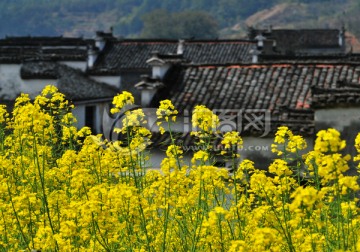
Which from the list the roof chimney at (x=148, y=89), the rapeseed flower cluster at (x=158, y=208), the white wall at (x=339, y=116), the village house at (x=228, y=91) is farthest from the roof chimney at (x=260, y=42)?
the rapeseed flower cluster at (x=158, y=208)

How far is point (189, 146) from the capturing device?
17.5 meters

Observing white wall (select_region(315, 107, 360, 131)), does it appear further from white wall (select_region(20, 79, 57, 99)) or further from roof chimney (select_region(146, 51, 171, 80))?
white wall (select_region(20, 79, 57, 99))

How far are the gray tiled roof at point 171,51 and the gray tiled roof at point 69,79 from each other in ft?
27.0

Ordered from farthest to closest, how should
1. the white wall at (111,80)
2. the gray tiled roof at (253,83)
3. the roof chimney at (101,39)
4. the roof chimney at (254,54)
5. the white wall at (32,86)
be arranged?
the roof chimney at (101,39)
the roof chimney at (254,54)
the white wall at (111,80)
the white wall at (32,86)
the gray tiled roof at (253,83)

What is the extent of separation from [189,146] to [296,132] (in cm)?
458

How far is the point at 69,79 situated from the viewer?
3023 cm

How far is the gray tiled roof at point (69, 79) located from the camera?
26.5 m

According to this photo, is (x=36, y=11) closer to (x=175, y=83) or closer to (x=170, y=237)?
(x=175, y=83)

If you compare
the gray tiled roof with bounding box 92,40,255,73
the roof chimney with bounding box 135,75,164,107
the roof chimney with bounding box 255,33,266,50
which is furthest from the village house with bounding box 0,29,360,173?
the roof chimney with bounding box 255,33,266,50

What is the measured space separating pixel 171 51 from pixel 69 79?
12.5 metres

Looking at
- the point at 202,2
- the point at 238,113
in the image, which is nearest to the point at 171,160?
the point at 238,113

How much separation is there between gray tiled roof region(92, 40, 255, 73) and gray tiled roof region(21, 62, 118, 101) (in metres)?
8.23

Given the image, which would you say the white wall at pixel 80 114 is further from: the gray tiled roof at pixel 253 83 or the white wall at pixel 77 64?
the white wall at pixel 77 64

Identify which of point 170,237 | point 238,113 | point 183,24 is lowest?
point 170,237
